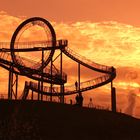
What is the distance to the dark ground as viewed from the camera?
43.7 m

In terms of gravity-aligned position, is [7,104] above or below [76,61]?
below

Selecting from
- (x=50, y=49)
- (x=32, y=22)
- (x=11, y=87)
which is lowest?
(x=11, y=87)

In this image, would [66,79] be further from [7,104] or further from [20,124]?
[20,124]

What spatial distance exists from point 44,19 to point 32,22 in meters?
1.69

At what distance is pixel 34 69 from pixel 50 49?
359 centimetres

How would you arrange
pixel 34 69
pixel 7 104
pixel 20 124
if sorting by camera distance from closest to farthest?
pixel 20 124, pixel 7 104, pixel 34 69

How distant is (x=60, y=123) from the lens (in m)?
46.6

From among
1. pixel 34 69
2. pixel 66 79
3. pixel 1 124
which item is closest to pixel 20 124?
pixel 1 124

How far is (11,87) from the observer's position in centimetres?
5903

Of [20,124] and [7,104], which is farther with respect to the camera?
[7,104]

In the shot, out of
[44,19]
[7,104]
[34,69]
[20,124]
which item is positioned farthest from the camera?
[44,19]

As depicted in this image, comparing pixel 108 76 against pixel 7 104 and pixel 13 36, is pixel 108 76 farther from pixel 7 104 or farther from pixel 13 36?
pixel 7 104

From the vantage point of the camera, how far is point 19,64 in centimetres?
5734

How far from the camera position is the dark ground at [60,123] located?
143 ft
